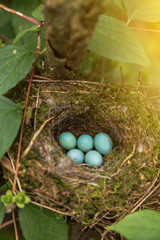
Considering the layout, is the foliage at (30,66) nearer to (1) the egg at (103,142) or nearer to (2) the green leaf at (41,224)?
(2) the green leaf at (41,224)

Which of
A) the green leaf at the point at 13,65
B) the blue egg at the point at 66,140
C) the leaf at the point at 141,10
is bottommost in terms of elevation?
the blue egg at the point at 66,140

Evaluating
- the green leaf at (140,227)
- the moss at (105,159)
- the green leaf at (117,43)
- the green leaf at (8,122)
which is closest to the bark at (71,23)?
the green leaf at (117,43)

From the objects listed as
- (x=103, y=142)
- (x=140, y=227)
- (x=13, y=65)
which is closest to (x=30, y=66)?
(x=13, y=65)

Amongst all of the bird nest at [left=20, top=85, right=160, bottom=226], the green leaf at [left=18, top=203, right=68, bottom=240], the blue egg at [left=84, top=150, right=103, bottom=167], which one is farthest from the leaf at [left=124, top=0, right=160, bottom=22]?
the green leaf at [left=18, top=203, right=68, bottom=240]

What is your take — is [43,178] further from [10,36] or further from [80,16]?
[10,36]

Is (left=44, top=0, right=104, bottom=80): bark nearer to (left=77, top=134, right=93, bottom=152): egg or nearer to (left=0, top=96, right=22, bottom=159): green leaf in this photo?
(left=0, top=96, right=22, bottom=159): green leaf

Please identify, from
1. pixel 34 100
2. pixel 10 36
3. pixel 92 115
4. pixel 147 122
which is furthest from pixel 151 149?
pixel 10 36
